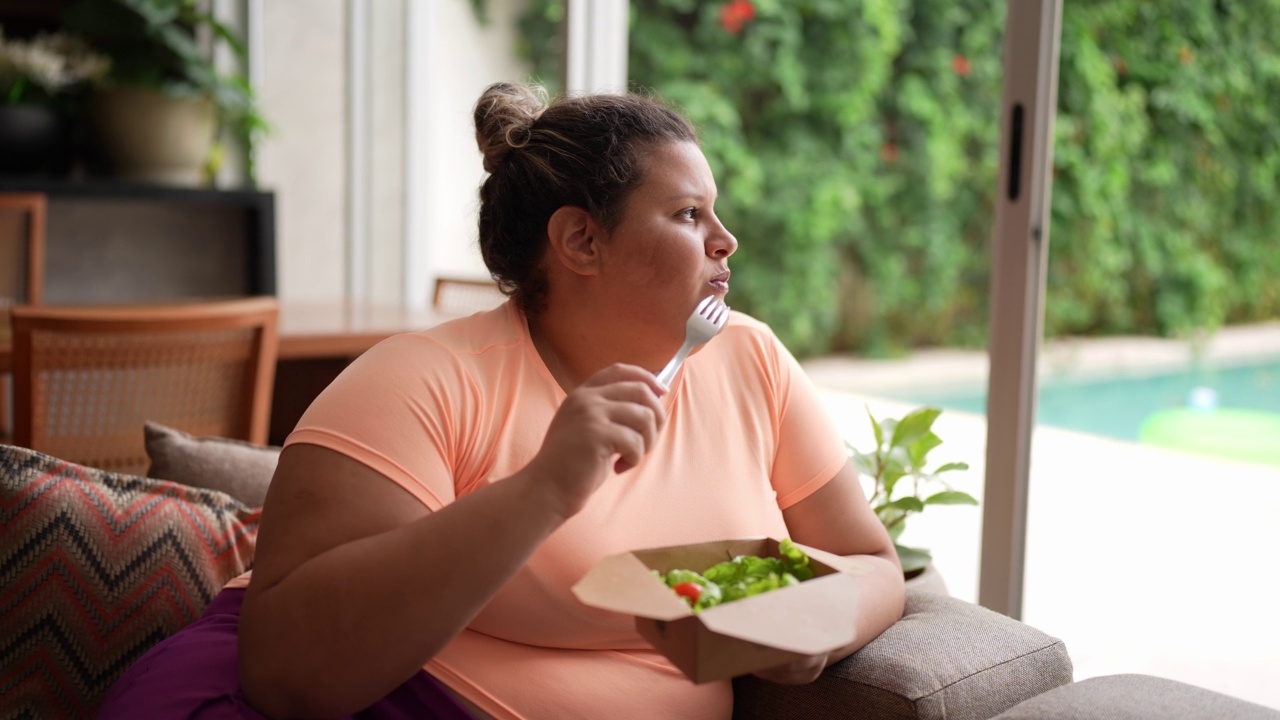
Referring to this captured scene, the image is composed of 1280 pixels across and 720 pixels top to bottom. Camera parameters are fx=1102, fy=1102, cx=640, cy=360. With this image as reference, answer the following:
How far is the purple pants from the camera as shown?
3.31 ft

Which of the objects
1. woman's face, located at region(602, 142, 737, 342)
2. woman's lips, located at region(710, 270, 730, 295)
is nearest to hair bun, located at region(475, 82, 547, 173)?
woman's face, located at region(602, 142, 737, 342)

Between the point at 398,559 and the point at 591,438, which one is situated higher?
the point at 591,438

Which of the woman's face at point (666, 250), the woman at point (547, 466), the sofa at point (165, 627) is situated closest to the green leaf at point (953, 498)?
the sofa at point (165, 627)

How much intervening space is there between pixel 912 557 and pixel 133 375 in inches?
59.0

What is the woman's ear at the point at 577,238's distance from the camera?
1165 millimetres

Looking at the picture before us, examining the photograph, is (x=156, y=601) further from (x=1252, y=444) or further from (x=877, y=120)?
(x=877, y=120)

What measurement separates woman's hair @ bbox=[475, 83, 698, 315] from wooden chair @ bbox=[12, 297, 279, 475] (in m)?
1.05

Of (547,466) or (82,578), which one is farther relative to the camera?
(82,578)

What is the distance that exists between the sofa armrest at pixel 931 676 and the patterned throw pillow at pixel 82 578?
67 cm

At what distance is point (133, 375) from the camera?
84.0 inches

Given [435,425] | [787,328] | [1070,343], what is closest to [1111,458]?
[435,425]

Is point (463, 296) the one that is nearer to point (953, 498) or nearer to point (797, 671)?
point (953, 498)

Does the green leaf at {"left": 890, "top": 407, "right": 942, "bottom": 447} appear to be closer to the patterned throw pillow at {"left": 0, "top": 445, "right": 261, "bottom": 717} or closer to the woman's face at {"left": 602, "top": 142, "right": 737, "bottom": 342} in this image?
the woman's face at {"left": 602, "top": 142, "right": 737, "bottom": 342}

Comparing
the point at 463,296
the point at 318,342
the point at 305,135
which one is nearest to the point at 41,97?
the point at 305,135
